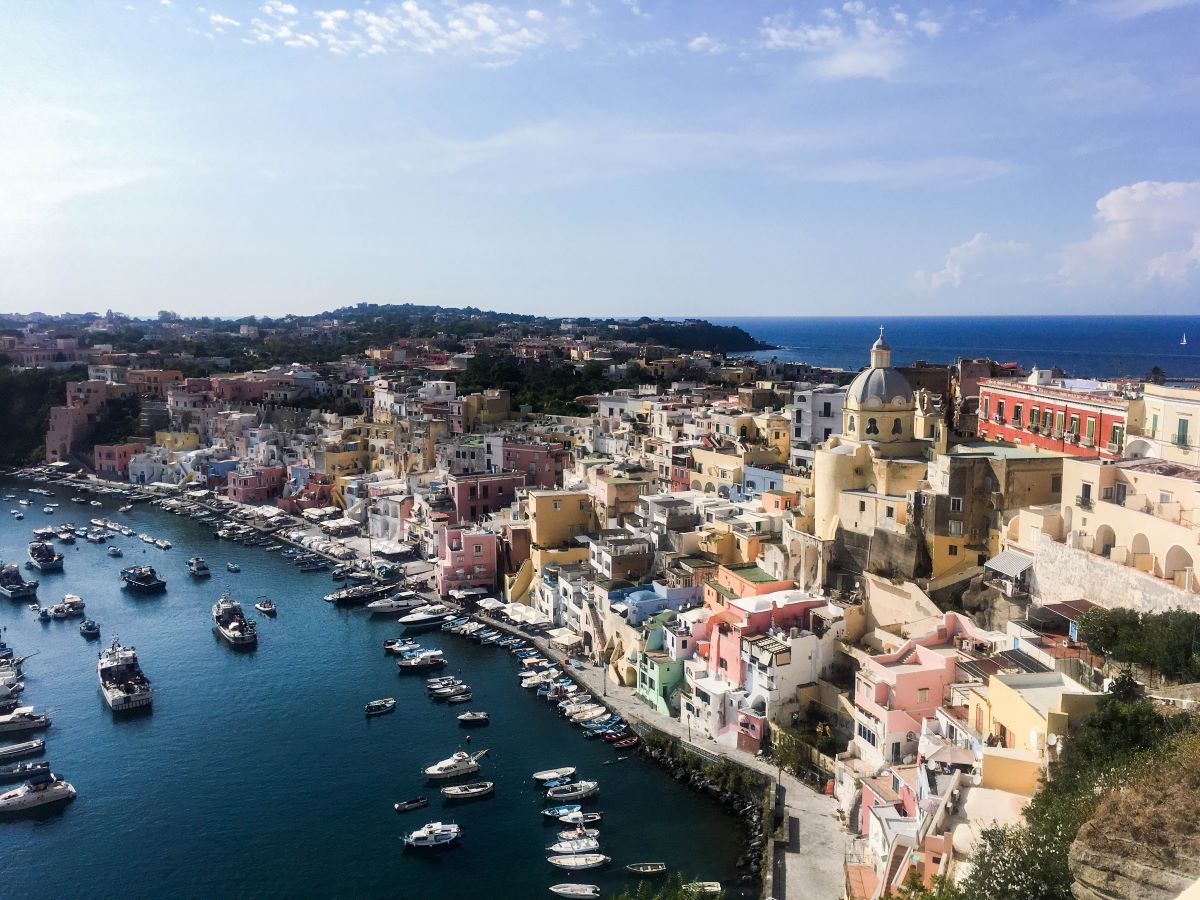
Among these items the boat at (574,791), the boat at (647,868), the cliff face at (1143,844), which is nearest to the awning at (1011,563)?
the boat at (647,868)

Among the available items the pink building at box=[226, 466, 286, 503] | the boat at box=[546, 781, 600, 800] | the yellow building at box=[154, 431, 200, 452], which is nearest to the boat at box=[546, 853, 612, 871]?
the boat at box=[546, 781, 600, 800]

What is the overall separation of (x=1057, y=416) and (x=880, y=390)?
3.93m

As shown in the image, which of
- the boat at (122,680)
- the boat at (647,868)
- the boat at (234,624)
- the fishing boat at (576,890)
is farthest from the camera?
the boat at (234,624)

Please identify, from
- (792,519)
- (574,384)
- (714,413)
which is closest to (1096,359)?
(574,384)

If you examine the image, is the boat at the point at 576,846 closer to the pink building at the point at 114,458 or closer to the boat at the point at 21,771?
the boat at the point at 21,771

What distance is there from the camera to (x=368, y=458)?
42.0 metres

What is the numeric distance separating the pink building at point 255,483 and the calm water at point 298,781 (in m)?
15.4

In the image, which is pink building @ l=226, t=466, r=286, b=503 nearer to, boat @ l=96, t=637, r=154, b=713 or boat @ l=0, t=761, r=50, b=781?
boat @ l=96, t=637, r=154, b=713

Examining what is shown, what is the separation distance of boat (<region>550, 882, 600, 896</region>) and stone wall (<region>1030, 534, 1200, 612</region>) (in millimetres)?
8790

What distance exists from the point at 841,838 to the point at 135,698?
1517 cm

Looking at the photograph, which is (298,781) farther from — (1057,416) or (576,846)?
(1057,416)

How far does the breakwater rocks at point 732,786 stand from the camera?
14.9m

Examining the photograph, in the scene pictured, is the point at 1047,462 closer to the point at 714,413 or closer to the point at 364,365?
the point at 714,413

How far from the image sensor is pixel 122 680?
870 inches
